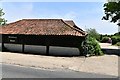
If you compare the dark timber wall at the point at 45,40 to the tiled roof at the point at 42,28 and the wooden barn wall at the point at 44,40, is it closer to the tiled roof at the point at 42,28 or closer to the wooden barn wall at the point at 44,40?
the wooden barn wall at the point at 44,40

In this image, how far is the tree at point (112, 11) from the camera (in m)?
41.4

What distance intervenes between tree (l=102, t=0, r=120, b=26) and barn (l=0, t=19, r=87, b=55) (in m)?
10.3

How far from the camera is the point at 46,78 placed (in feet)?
50.2

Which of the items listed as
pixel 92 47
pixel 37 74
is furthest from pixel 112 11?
pixel 37 74

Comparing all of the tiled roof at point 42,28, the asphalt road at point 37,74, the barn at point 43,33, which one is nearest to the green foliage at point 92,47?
the barn at point 43,33

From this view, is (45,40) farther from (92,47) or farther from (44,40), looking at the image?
(92,47)

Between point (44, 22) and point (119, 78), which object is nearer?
point (119, 78)

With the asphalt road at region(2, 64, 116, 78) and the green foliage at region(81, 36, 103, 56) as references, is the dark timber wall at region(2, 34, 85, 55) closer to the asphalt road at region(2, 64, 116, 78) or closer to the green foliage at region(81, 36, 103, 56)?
the green foliage at region(81, 36, 103, 56)

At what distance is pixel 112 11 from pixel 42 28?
44.7 ft

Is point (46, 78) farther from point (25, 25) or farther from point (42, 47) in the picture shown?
point (25, 25)

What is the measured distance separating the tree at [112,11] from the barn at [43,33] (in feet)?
33.6

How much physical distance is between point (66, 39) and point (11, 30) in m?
7.36

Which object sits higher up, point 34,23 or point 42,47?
point 34,23

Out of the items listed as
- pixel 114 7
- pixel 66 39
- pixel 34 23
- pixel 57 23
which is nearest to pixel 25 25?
pixel 34 23
